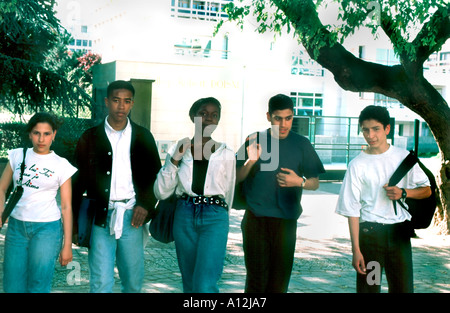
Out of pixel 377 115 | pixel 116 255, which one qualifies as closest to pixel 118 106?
pixel 116 255

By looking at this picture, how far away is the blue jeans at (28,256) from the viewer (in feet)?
12.7

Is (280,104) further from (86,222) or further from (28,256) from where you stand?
(28,256)

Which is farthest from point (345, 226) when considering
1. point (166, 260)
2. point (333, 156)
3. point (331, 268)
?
point (333, 156)

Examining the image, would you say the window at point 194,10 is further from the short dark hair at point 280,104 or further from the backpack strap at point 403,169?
the backpack strap at point 403,169

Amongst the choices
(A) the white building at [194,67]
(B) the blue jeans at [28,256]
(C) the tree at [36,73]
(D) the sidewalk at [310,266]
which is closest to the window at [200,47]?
(A) the white building at [194,67]

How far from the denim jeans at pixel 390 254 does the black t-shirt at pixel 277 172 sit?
0.57m

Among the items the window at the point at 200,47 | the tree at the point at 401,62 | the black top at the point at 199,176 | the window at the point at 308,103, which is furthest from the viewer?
the window at the point at 308,103

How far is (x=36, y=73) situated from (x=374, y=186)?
32.9 feet

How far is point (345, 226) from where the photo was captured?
1030 cm

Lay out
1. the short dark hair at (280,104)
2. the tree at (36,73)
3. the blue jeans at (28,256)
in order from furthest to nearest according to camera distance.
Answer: the tree at (36,73) < the short dark hair at (280,104) < the blue jeans at (28,256)

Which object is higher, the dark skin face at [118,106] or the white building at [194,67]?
the white building at [194,67]

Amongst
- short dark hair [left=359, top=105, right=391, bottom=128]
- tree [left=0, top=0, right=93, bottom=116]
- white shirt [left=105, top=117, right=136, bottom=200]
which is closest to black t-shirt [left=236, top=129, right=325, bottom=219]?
short dark hair [left=359, top=105, right=391, bottom=128]

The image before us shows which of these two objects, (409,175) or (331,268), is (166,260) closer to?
(331,268)
